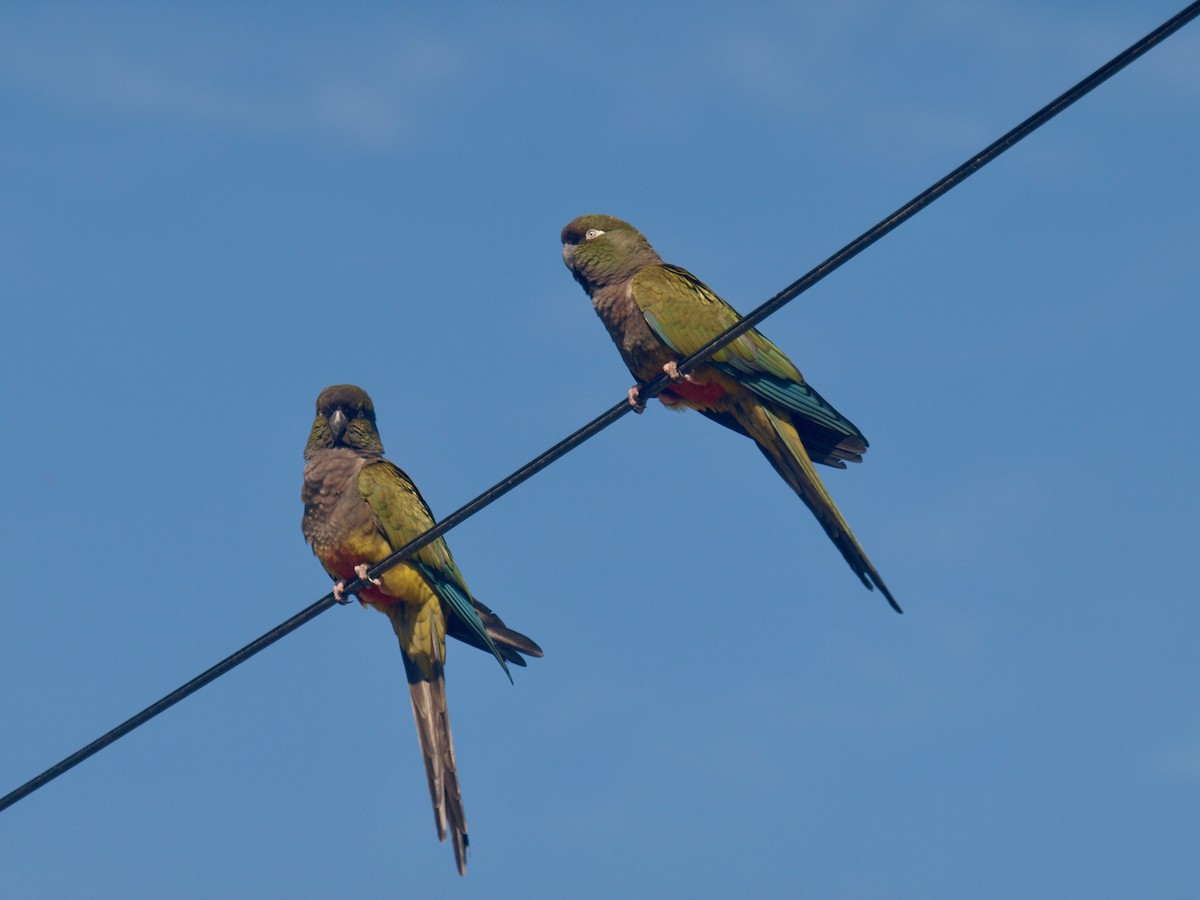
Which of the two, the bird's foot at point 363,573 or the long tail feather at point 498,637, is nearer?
the bird's foot at point 363,573

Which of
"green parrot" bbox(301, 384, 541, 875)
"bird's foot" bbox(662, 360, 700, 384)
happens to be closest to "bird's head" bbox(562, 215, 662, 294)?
"bird's foot" bbox(662, 360, 700, 384)

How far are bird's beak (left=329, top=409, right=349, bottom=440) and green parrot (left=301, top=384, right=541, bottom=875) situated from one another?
0.71ft

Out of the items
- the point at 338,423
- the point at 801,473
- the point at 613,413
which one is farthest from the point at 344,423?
the point at 613,413

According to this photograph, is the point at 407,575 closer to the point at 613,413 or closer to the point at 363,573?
the point at 363,573

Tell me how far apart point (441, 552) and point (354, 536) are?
50 cm

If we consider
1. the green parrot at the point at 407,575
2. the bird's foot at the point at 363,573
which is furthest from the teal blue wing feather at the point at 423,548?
the bird's foot at the point at 363,573

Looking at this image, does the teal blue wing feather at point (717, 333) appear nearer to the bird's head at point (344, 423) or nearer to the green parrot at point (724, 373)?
the green parrot at point (724, 373)

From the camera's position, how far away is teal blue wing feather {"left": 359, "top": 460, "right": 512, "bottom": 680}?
7875 millimetres

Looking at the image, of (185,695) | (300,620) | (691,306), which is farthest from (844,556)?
(185,695)

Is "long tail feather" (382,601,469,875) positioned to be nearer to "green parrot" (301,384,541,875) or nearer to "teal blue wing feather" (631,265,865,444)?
"green parrot" (301,384,541,875)

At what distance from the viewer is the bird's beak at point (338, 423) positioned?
8.38 m

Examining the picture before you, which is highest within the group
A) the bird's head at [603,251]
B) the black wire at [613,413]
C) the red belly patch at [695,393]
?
the bird's head at [603,251]

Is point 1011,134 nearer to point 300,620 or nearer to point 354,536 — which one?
point 300,620

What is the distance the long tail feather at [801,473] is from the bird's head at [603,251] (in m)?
Result: 1.35
